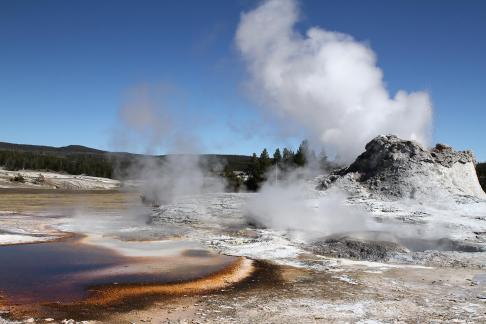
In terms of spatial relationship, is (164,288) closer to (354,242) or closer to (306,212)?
(354,242)

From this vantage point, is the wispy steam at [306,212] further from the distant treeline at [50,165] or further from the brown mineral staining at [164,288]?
the distant treeline at [50,165]

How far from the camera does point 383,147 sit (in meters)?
22.9

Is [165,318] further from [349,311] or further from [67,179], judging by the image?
[67,179]

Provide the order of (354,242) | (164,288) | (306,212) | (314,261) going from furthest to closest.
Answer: (306,212) < (354,242) < (314,261) < (164,288)

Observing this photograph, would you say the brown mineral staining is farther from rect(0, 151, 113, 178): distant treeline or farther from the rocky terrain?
rect(0, 151, 113, 178): distant treeline

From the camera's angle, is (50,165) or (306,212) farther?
(50,165)

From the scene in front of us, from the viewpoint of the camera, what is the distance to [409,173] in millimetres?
21172

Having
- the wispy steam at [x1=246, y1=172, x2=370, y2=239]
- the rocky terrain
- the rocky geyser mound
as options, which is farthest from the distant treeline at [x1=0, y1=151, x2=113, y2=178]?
the rocky geyser mound

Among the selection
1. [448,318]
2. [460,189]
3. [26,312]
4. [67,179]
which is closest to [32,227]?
[26,312]

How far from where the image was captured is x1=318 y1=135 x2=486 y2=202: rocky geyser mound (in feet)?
67.8

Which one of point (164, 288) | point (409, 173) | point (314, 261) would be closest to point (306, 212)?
point (409, 173)

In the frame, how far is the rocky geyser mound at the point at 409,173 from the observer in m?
20.7

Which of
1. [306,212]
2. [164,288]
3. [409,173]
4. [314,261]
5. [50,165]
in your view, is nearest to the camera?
[164,288]

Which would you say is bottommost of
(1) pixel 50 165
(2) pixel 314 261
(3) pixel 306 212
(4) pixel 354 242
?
(2) pixel 314 261
